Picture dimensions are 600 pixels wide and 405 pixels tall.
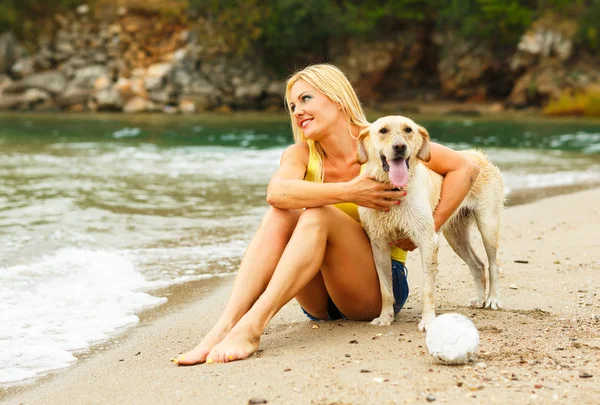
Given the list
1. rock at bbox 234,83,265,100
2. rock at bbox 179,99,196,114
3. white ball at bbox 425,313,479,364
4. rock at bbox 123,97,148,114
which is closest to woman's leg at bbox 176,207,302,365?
white ball at bbox 425,313,479,364

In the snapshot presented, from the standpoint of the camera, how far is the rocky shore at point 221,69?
34.8 metres

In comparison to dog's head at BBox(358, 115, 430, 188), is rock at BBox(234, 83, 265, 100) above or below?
below

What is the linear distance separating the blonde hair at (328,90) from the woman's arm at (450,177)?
445 millimetres

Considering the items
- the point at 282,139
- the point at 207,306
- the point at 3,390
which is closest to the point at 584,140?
the point at 282,139

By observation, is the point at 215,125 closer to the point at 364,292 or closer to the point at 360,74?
the point at 360,74

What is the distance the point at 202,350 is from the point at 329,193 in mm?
991

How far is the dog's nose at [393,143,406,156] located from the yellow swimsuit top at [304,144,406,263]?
0.57 meters

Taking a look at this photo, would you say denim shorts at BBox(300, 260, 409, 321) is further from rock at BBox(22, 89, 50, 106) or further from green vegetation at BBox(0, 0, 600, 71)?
green vegetation at BBox(0, 0, 600, 71)

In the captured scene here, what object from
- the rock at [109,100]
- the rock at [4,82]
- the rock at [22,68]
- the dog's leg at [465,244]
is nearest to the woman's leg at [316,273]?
the dog's leg at [465,244]

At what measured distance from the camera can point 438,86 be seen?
41844 millimetres

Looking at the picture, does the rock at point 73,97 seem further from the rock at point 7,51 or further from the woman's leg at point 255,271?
the woman's leg at point 255,271

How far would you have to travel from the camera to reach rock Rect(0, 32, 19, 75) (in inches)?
1471

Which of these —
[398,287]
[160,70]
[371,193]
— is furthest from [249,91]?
[371,193]

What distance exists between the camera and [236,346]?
3512 mm
